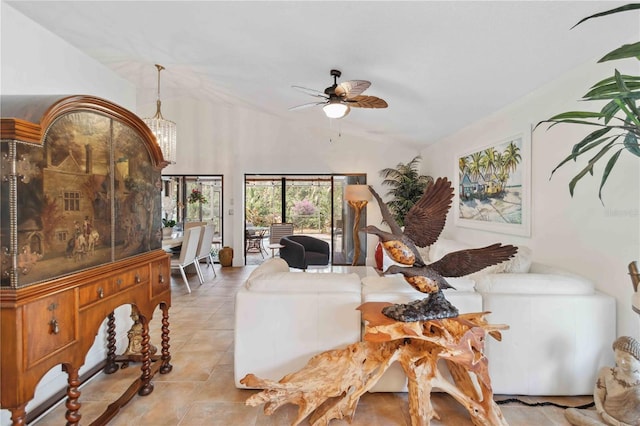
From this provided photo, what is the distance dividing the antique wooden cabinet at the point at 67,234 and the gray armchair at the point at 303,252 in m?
3.00

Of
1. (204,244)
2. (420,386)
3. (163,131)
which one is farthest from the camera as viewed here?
(204,244)

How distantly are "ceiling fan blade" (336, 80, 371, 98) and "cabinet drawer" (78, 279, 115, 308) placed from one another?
7.23 feet

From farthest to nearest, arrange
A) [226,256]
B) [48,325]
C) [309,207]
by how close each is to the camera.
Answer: [309,207]
[226,256]
[48,325]

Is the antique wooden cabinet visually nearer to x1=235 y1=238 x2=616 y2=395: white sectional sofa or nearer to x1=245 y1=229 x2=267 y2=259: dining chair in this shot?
x1=235 y1=238 x2=616 y2=395: white sectional sofa

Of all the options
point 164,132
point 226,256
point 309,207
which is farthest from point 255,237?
point 164,132

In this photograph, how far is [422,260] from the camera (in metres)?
1.72

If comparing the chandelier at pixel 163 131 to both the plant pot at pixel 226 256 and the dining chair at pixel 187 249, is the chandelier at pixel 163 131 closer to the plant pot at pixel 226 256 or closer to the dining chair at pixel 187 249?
the dining chair at pixel 187 249

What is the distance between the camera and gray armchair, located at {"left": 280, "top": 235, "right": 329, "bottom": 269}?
505 centimetres

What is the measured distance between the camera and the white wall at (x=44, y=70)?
5.82ft

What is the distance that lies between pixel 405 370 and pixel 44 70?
2.94m

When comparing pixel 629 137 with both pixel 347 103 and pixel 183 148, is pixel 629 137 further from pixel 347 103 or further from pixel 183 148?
pixel 183 148

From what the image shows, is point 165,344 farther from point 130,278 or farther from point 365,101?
point 365,101

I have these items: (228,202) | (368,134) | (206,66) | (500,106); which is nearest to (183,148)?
(228,202)

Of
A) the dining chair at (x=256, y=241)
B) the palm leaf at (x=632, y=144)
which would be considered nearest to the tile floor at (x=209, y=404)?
the palm leaf at (x=632, y=144)
